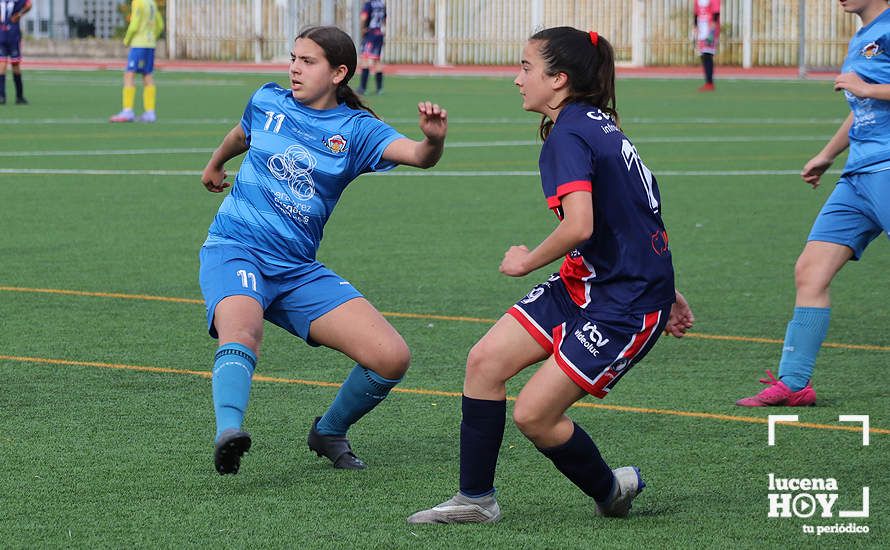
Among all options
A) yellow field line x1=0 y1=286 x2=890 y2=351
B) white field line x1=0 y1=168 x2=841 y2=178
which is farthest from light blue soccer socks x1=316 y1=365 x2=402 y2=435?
white field line x1=0 y1=168 x2=841 y2=178

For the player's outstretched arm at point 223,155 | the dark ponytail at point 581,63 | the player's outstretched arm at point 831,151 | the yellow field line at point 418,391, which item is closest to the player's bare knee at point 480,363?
the dark ponytail at point 581,63

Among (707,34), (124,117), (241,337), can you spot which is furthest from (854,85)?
(707,34)

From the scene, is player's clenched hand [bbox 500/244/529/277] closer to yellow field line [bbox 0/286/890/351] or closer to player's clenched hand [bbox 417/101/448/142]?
player's clenched hand [bbox 417/101/448/142]

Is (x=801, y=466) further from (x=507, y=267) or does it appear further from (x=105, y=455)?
(x=105, y=455)

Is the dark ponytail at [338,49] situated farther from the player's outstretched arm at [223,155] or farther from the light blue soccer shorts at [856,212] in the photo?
the light blue soccer shorts at [856,212]

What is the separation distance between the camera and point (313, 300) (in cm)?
602

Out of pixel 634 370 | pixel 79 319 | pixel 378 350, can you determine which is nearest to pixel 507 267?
pixel 378 350

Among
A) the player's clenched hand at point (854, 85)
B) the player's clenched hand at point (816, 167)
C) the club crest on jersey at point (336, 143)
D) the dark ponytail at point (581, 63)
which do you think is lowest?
the player's clenched hand at point (816, 167)

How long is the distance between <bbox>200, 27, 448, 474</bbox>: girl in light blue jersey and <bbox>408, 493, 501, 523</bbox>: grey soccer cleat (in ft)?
2.68

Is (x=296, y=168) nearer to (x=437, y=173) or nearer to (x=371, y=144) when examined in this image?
(x=371, y=144)

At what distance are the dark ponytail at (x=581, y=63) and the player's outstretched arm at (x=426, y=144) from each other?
0.55 m

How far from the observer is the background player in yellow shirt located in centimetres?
2300

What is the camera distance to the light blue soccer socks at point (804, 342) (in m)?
7.26

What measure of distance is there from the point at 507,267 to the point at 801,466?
182cm
